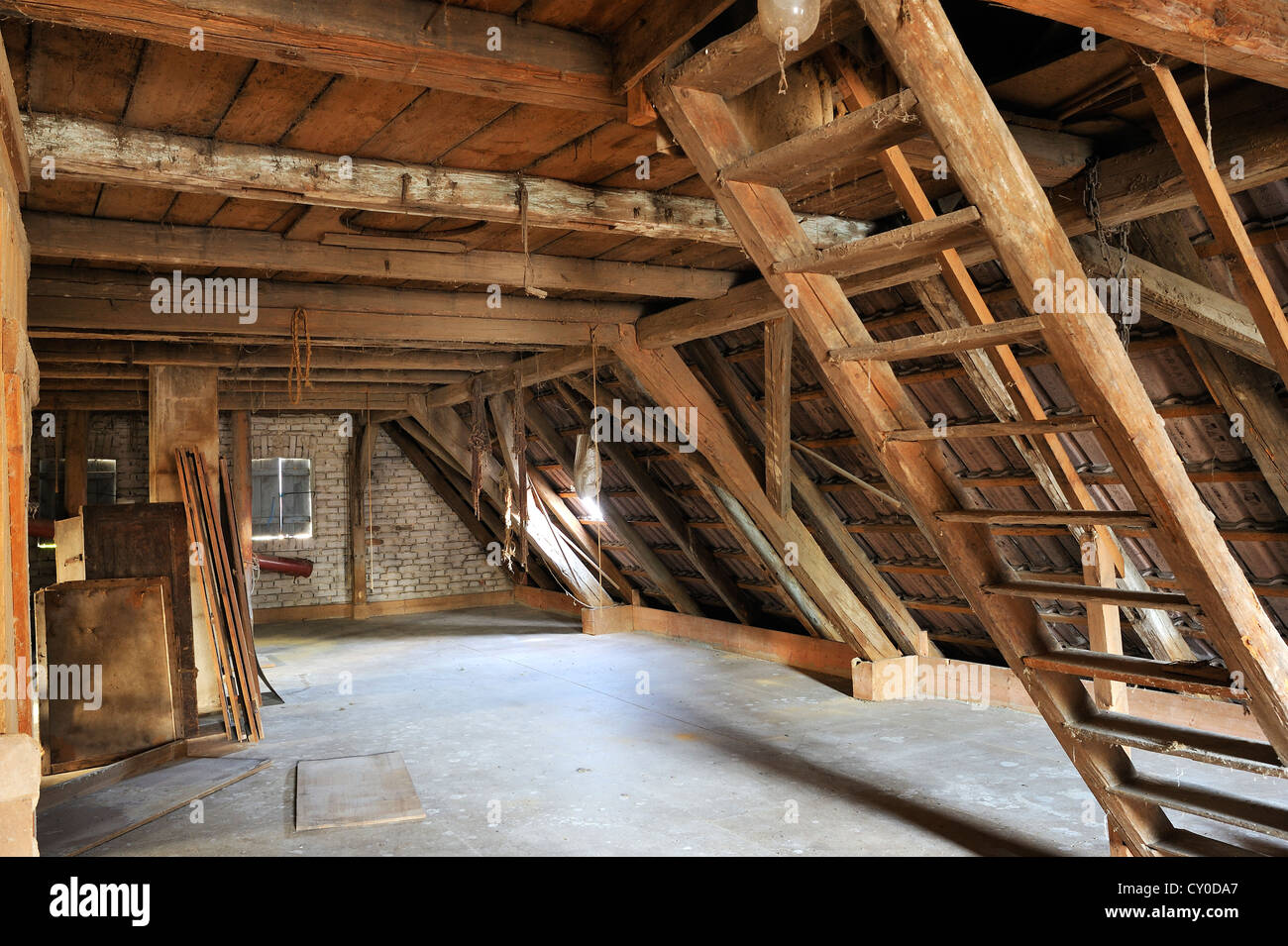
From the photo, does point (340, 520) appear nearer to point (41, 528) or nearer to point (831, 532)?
point (41, 528)

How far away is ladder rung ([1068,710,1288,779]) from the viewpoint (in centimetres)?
249

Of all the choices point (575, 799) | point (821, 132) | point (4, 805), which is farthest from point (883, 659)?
point (4, 805)

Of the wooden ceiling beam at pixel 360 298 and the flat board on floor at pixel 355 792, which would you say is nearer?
the flat board on floor at pixel 355 792

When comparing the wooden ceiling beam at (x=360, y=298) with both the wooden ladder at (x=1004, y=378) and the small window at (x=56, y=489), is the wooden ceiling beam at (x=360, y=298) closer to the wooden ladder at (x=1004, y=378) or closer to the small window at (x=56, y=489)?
the wooden ladder at (x=1004, y=378)

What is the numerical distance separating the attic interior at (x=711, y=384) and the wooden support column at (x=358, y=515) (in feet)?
8.93

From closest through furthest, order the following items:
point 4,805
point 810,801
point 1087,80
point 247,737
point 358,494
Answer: point 4,805
point 1087,80
point 810,801
point 247,737
point 358,494

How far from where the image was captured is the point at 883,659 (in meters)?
6.18

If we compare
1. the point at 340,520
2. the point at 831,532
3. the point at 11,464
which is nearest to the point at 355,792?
the point at 11,464

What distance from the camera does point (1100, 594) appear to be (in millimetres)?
2521

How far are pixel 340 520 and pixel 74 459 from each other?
115 inches

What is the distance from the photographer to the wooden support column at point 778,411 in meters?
4.95

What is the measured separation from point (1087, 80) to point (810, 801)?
3.08 meters

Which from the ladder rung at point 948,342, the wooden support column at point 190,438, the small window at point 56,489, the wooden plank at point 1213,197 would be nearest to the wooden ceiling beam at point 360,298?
the wooden support column at point 190,438

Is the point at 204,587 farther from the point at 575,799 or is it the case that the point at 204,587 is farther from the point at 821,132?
the point at 821,132
